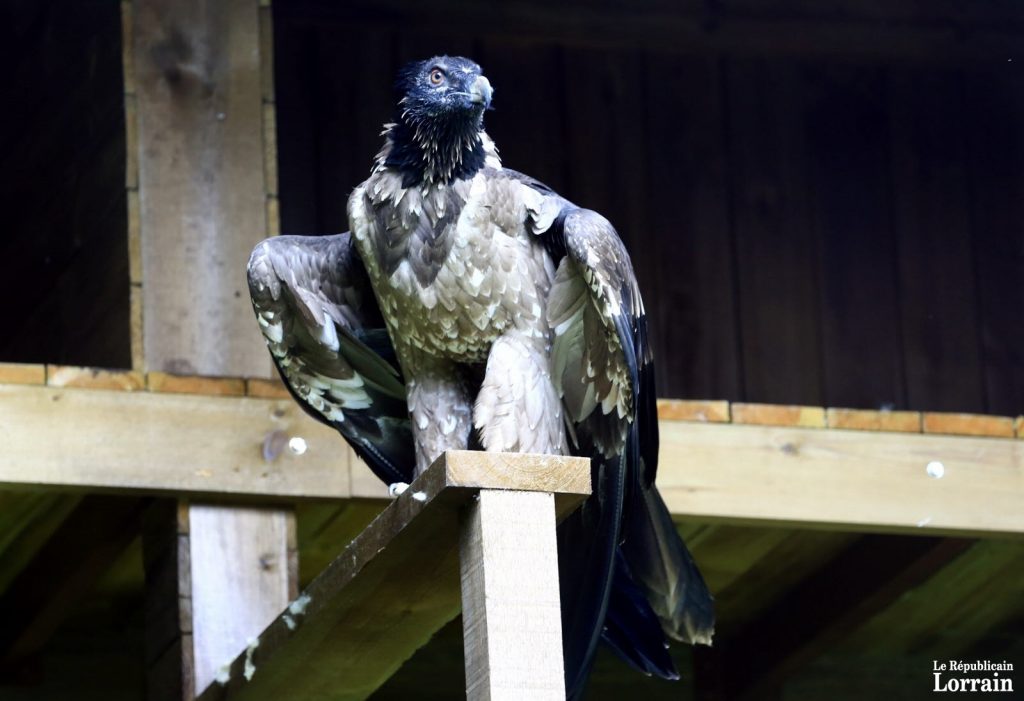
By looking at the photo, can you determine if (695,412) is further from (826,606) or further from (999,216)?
(999,216)

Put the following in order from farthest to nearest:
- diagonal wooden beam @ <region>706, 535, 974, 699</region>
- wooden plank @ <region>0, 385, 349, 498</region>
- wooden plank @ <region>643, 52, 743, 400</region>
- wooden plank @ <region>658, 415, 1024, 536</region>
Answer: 1. wooden plank @ <region>643, 52, 743, 400</region>
2. diagonal wooden beam @ <region>706, 535, 974, 699</region>
3. wooden plank @ <region>658, 415, 1024, 536</region>
4. wooden plank @ <region>0, 385, 349, 498</region>

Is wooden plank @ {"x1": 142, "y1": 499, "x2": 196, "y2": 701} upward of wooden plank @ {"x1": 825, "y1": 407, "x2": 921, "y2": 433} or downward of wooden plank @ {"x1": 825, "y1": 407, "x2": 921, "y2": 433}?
downward

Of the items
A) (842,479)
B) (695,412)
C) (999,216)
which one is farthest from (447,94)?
(999,216)

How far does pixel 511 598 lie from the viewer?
3.62 metres

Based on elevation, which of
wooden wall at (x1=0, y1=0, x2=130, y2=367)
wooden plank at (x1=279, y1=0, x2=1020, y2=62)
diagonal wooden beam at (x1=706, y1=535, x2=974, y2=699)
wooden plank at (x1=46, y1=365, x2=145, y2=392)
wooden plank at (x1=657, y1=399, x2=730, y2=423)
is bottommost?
diagonal wooden beam at (x1=706, y1=535, x2=974, y2=699)

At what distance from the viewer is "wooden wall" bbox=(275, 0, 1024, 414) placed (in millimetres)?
6996

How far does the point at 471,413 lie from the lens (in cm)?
457

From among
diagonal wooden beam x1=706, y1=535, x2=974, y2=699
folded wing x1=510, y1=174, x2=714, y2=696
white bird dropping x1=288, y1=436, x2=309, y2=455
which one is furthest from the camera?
diagonal wooden beam x1=706, y1=535, x2=974, y2=699

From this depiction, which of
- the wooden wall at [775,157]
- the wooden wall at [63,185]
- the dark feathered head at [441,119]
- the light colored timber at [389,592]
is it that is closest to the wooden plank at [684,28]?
the wooden wall at [775,157]

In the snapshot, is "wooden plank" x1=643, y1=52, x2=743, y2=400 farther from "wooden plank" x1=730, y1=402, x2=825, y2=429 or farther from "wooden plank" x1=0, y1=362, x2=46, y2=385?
"wooden plank" x1=0, y1=362, x2=46, y2=385

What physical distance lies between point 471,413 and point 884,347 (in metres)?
3.00

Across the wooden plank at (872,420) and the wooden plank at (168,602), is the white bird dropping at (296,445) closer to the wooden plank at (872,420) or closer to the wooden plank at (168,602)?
the wooden plank at (168,602)

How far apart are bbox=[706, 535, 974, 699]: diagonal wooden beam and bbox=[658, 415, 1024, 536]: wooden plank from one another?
0.37 metres

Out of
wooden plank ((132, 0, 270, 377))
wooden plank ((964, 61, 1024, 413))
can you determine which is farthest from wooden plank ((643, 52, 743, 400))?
wooden plank ((132, 0, 270, 377))
